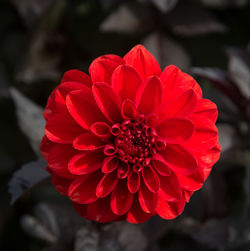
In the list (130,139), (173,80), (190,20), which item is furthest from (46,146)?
(190,20)

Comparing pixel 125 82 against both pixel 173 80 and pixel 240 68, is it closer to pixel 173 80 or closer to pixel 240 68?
pixel 173 80

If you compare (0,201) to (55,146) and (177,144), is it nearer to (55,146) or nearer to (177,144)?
(55,146)

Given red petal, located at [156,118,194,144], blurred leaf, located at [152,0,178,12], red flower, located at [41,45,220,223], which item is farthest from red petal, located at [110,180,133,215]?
blurred leaf, located at [152,0,178,12]

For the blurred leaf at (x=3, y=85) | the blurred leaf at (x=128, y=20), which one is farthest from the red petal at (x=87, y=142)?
the blurred leaf at (x=3, y=85)

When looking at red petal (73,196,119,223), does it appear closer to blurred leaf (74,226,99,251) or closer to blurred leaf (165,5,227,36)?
blurred leaf (74,226,99,251)

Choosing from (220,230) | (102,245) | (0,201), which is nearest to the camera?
(102,245)

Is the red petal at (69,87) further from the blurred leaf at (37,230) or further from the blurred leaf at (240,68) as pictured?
the blurred leaf at (240,68)

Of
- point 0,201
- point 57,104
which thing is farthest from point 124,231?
point 0,201
